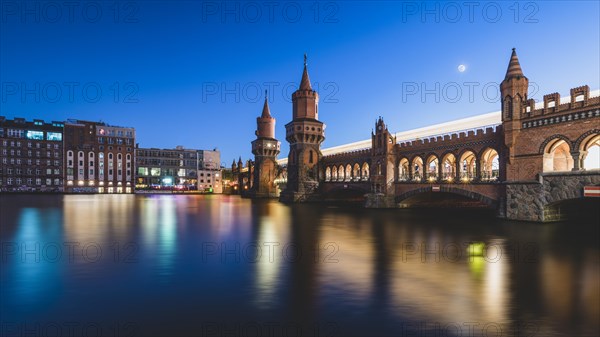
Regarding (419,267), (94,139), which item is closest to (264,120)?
(94,139)

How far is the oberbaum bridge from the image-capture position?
73.6 ft

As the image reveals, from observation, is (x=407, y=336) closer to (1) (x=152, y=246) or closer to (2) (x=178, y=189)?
(1) (x=152, y=246)

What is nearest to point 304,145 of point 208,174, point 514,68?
point 514,68

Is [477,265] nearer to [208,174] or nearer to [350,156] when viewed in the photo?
[350,156]

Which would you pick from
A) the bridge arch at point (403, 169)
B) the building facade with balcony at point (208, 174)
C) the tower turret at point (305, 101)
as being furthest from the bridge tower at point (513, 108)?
the building facade with balcony at point (208, 174)

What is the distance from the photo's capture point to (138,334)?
262 inches

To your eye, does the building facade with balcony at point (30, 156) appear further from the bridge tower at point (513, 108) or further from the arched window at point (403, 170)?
the bridge tower at point (513, 108)

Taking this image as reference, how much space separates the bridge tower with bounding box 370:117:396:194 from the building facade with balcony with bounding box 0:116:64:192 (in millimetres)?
102846

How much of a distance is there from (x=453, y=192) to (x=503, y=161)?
607cm

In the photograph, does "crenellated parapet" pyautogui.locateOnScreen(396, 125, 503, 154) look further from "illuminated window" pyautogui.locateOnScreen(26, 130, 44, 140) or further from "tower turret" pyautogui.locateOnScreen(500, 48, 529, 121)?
"illuminated window" pyautogui.locateOnScreen(26, 130, 44, 140)

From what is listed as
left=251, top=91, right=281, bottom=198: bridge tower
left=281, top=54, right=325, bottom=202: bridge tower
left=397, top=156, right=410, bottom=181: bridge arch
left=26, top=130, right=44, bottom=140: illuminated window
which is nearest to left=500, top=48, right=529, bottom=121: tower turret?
left=397, top=156, right=410, bottom=181: bridge arch

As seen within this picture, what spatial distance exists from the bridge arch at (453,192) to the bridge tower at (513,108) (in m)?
3.33

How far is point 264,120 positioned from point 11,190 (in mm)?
79531

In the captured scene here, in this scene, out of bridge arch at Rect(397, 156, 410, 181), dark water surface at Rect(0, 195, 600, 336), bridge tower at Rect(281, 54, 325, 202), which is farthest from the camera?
bridge tower at Rect(281, 54, 325, 202)
